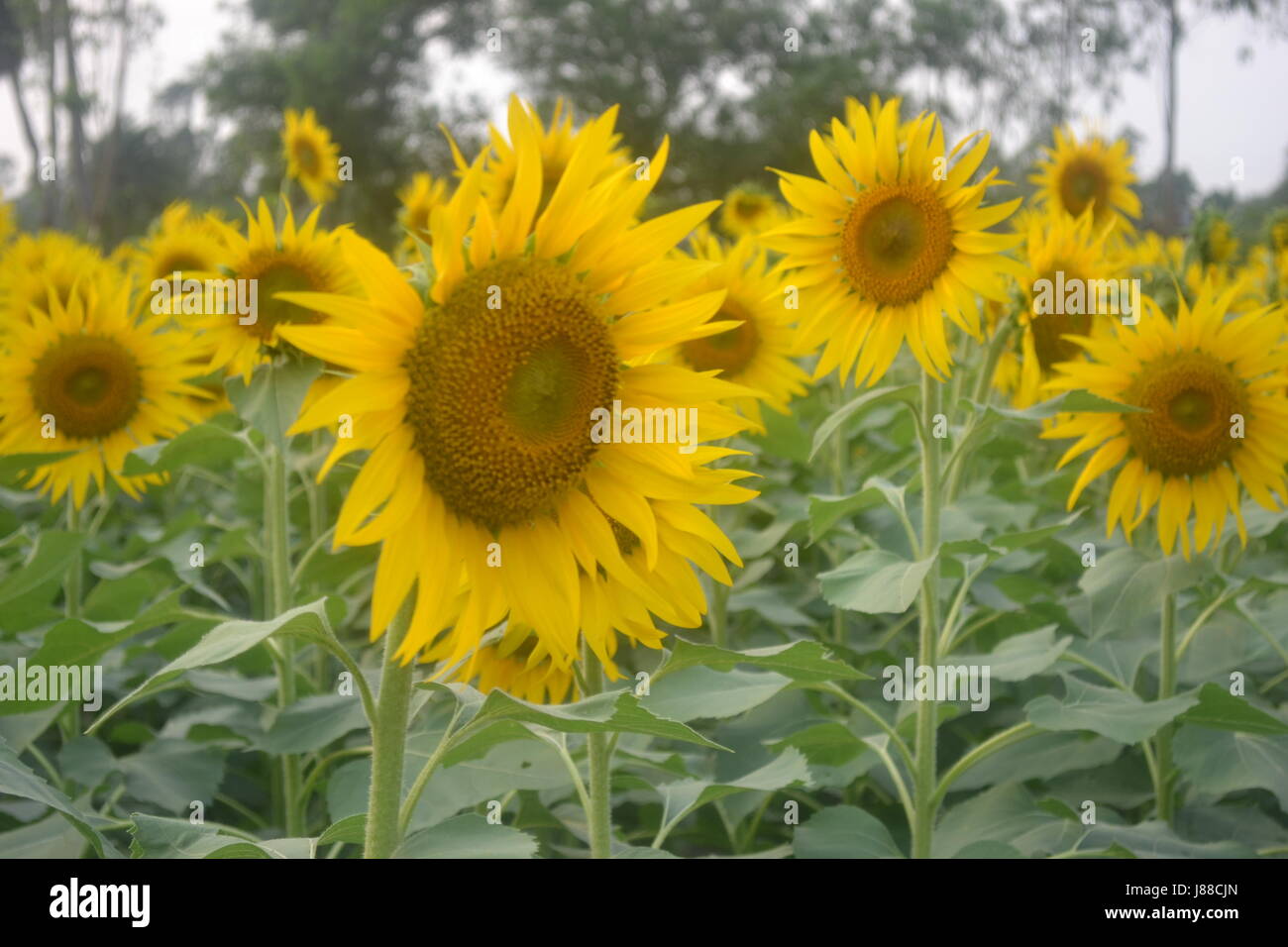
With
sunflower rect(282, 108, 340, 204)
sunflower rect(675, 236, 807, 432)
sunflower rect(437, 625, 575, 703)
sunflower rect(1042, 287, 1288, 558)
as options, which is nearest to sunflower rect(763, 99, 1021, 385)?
sunflower rect(1042, 287, 1288, 558)

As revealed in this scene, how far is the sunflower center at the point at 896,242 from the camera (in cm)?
246

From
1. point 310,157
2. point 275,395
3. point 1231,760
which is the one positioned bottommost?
point 1231,760

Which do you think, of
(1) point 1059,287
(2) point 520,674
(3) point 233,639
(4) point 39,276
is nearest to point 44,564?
(2) point 520,674

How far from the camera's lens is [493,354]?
4.67 ft

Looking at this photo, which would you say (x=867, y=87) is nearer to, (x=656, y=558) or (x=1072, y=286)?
(x=1072, y=286)

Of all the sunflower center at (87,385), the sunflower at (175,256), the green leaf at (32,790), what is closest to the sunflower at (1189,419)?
the green leaf at (32,790)

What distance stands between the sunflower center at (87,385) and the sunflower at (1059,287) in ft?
7.68

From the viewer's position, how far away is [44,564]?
2.44 meters

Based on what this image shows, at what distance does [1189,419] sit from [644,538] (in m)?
1.62

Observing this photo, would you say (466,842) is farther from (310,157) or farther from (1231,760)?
(310,157)

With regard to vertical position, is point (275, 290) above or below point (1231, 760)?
above

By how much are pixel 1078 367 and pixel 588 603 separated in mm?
1487

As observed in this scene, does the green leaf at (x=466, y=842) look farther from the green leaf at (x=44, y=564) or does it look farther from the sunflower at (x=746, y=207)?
the sunflower at (x=746, y=207)
